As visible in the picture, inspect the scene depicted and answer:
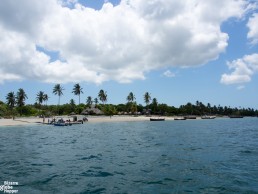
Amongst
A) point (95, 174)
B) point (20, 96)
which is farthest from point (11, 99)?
point (95, 174)

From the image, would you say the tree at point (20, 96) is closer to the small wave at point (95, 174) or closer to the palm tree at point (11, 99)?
the palm tree at point (11, 99)

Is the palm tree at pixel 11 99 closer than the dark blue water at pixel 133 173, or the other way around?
the dark blue water at pixel 133 173

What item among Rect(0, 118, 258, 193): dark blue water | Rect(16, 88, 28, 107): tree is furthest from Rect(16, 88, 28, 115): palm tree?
Rect(0, 118, 258, 193): dark blue water

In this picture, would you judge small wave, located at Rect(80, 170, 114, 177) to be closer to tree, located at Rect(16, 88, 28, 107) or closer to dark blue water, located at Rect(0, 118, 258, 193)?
dark blue water, located at Rect(0, 118, 258, 193)

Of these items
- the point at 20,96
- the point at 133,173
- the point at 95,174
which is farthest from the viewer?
the point at 20,96

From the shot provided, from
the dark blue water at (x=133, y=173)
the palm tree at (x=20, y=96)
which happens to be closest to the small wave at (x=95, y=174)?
the dark blue water at (x=133, y=173)

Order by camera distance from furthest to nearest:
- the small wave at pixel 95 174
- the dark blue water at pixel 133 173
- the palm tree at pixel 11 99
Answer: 1. the palm tree at pixel 11 99
2. the small wave at pixel 95 174
3. the dark blue water at pixel 133 173

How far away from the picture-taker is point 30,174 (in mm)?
18984

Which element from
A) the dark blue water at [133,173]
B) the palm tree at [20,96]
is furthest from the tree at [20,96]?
the dark blue water at [133,173]

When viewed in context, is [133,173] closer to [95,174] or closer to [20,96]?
[95,174]

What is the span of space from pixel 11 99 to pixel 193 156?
15275 centimetres

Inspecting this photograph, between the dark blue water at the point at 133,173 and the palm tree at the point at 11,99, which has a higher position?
the palm tree at the point at 11,99

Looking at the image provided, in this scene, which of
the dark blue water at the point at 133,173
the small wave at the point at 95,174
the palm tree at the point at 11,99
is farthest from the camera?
the palm tree at the point at 11,99

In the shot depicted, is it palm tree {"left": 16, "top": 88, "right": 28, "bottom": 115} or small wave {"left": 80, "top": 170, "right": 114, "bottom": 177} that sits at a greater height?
palm tree {"left": 16, "top": 88, "right": 28, "bottom": 115}
